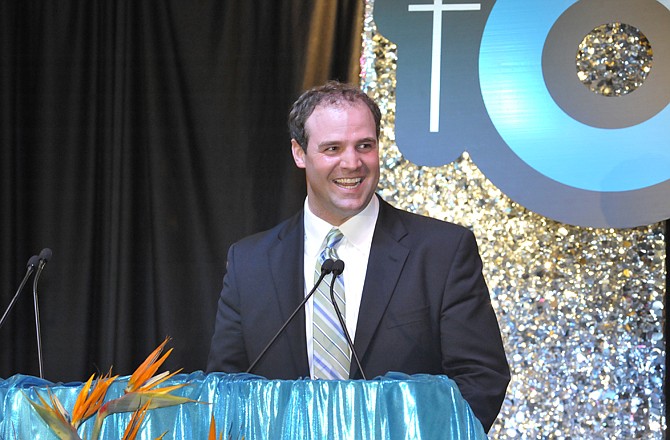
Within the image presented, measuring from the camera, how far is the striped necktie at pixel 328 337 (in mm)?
2547

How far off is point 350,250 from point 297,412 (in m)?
0.98

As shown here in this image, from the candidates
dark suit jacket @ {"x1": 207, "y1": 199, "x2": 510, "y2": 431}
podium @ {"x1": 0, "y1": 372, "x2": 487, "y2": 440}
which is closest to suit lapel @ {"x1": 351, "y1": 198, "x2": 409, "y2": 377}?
dark suit jacket @ {"x1": 207, "y1": 199, "x2": 510, "y2": 431}

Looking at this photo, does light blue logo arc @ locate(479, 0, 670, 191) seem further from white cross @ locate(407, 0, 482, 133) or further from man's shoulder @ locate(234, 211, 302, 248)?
man's shoulder @ locate(234, 211, 302, 248)

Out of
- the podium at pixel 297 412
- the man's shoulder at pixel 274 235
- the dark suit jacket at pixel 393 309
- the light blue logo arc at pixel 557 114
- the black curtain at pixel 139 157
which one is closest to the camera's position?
the podium at pixel 297 412

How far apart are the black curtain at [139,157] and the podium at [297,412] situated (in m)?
2.36

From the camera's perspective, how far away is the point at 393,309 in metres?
2.60

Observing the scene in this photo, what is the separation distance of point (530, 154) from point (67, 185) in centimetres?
209

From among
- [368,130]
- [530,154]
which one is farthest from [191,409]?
[530,154]

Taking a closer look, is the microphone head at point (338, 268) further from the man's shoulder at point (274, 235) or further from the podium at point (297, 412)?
the man's shoulder at point (274, 235)

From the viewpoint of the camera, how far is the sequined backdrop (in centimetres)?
407

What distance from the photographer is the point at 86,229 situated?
4.32m

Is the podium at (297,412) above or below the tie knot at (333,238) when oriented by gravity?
below

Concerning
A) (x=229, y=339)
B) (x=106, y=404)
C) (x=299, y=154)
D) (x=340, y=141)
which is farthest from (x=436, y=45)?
(x=106, y=404)

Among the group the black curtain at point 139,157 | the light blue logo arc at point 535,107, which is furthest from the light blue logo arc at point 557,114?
the black curtain at point 139,157
